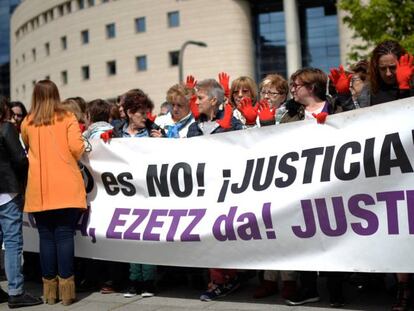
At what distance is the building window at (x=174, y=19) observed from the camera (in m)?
47.7

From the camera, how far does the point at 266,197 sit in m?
4.56

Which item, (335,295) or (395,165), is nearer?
(395,165)

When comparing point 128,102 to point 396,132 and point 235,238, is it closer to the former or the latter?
point 235,238

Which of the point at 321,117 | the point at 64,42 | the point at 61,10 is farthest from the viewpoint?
the point at 61,10

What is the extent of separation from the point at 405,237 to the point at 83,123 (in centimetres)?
364

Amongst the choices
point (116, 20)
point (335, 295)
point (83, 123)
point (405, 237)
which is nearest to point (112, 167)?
point (83, 123)

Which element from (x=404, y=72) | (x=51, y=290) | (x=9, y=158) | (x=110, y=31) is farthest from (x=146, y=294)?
(x=110, y=31)

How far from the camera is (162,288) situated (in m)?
5.57

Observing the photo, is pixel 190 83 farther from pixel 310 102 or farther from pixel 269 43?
pixel 269 43

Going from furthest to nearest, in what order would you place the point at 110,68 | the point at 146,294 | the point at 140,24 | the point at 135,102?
1. the point at 110,68
2. the point at 140,24
3. the point at 135,102
4. the point at 146,294

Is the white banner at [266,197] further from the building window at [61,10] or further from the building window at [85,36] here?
the building window at [61,10]

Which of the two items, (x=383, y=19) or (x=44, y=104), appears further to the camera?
(x=383, y=19)

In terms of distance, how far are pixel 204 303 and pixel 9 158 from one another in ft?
7.09

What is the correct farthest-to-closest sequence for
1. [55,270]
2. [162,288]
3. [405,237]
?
[162,288]
[55,270]
[405,237]
